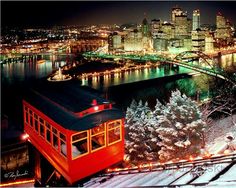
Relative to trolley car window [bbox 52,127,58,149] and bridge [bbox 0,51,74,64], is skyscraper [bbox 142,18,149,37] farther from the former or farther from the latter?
trolley car window [bbox 52,127,58,149]

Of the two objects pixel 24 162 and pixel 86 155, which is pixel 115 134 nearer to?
pixel 86 155

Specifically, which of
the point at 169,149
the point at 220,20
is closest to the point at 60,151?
the point at 169,149

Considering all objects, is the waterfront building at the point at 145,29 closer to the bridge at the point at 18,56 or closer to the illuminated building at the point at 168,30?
the illuminated building at the point at 168,30

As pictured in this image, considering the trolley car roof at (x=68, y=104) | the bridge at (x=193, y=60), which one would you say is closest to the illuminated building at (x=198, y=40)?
the bridge at (x=193, y=60)

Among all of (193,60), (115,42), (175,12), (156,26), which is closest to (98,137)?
(193,60)

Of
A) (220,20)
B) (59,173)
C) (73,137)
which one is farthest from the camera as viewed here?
(220,20)

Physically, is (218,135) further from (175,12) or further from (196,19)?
(175,12)
